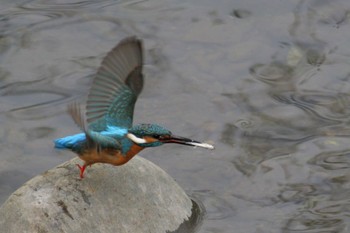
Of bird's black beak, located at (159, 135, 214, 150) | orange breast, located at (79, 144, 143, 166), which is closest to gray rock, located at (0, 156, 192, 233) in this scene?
orange breast, located at (79, 144, 143, 166)

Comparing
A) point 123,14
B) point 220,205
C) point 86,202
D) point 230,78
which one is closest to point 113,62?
point 86,202

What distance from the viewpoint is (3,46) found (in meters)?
8.99

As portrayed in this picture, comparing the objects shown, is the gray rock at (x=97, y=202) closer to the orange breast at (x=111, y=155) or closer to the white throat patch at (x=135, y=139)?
the orange breast at (x=111, y=155)

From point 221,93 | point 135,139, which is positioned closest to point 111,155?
point 135,139

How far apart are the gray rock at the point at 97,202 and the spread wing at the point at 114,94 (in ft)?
1.00

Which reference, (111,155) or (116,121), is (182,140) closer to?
(111,155)

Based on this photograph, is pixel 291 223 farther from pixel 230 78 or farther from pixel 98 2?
pixel 98 2

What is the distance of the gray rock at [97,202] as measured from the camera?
6.00 metres

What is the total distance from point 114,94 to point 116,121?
177 millimetres

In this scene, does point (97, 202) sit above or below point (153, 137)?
below

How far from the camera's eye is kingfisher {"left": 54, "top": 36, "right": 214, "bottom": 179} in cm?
590

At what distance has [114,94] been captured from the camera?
20.7 feet

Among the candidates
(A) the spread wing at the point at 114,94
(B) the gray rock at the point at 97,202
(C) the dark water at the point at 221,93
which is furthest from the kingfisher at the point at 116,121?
(C) the dark water at the point at 221,93

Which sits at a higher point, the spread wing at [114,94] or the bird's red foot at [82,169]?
the spread wing at [114,94]
